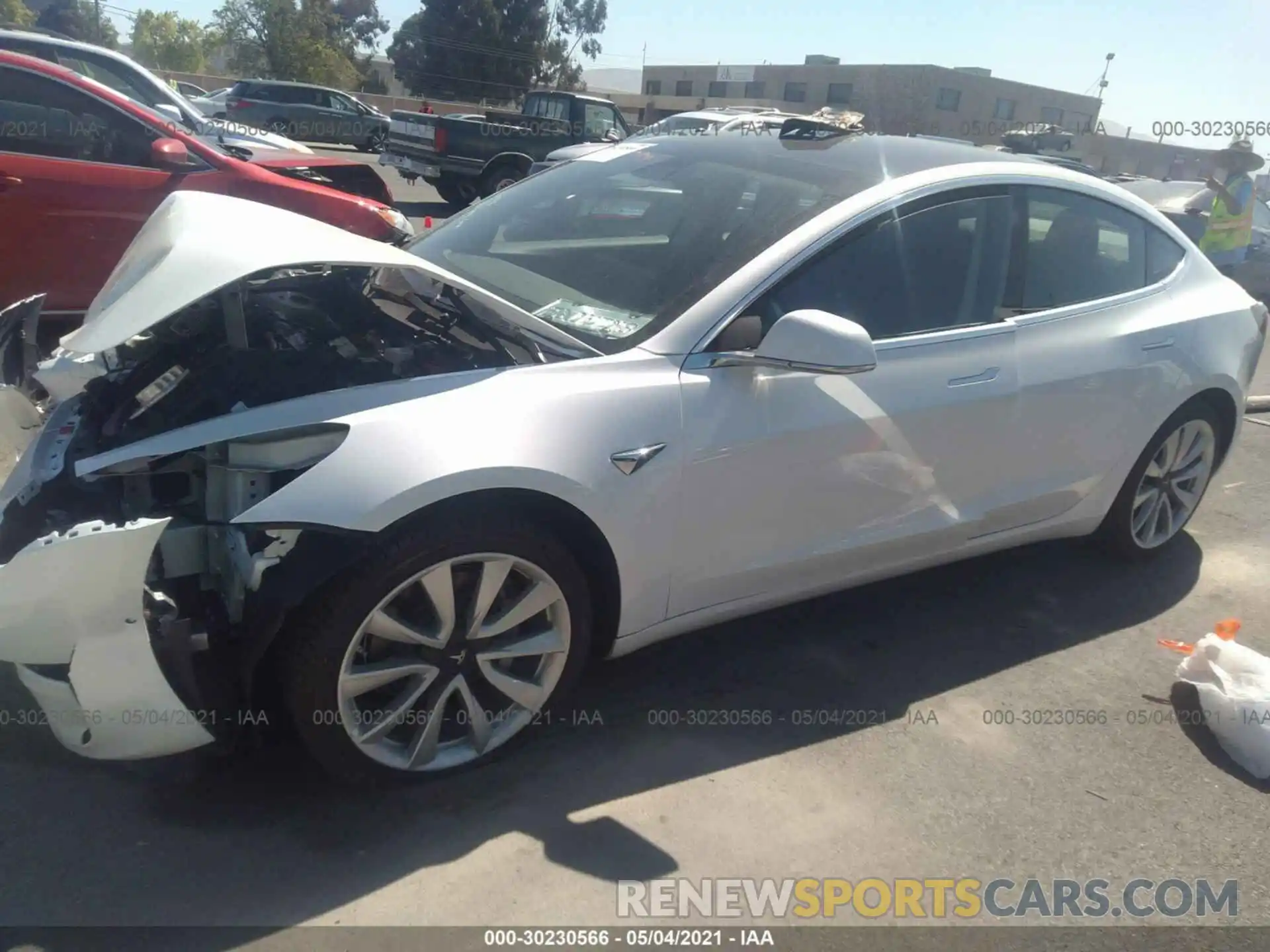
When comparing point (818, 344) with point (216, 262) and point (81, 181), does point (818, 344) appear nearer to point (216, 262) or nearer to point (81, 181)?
point (216, 262)

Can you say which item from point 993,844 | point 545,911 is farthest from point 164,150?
point 993,844

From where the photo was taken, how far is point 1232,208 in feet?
27.9

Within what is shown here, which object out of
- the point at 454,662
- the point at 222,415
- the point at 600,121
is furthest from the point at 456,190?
the point at 454,662

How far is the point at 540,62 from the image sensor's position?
5991cm

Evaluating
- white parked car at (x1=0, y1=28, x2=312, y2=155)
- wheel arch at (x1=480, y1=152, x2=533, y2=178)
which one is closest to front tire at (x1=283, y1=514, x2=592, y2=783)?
white parked car at (x1=0, y1=28, x2=312, y2=155)

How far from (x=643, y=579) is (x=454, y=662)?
1.81ft

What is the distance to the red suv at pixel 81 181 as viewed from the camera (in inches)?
224

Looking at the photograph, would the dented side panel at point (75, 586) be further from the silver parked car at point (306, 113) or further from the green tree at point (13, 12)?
the green tree at point (13, 12)

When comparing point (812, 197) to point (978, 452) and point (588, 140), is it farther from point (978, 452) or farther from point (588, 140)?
point (588, 140)

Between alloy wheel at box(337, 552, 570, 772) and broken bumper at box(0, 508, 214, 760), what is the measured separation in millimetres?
411

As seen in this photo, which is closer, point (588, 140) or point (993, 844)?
point (993, 844)

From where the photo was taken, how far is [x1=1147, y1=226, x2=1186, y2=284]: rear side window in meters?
4.04

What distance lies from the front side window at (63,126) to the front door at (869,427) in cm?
485

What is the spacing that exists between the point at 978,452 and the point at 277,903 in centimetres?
246
